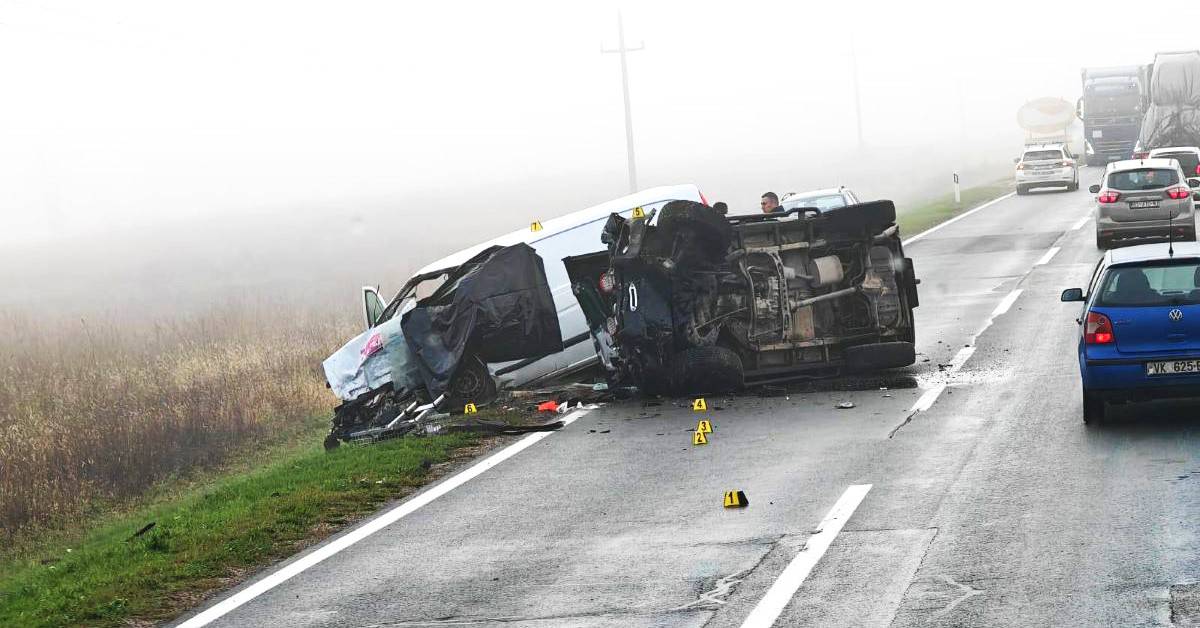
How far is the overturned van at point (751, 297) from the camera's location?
14.6 metres

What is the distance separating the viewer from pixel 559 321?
15633 millimetres

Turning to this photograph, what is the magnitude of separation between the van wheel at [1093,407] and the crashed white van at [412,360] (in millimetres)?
5039

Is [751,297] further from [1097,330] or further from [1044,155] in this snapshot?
[1044,155]

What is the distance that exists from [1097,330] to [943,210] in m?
32.8

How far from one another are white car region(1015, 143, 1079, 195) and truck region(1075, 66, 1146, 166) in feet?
34.1

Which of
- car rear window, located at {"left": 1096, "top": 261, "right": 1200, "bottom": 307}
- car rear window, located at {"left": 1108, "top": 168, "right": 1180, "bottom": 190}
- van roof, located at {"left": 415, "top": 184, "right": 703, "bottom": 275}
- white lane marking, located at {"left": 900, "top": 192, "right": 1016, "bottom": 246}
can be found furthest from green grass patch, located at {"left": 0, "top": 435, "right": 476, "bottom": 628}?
white lane marking, located at {"left": 900, "top": 192, "right": 1016, "bottom": 246}

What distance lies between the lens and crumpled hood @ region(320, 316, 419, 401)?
1501 cm

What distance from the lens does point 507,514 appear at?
10.0m

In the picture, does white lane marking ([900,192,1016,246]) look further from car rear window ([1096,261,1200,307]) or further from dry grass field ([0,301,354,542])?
car rear window ([1096,261,1200,307])

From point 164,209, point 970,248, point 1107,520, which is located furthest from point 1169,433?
point 164,209

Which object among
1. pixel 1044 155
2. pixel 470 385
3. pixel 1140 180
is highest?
pixel 1044 155

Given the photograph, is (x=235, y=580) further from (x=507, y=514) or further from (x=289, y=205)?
(x=289, y=205)

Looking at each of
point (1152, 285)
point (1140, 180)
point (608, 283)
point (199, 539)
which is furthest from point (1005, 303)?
point (199, 539)

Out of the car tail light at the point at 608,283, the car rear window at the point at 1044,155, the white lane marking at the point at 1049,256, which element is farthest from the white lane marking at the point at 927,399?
the car rear window at the point at 1044,155
